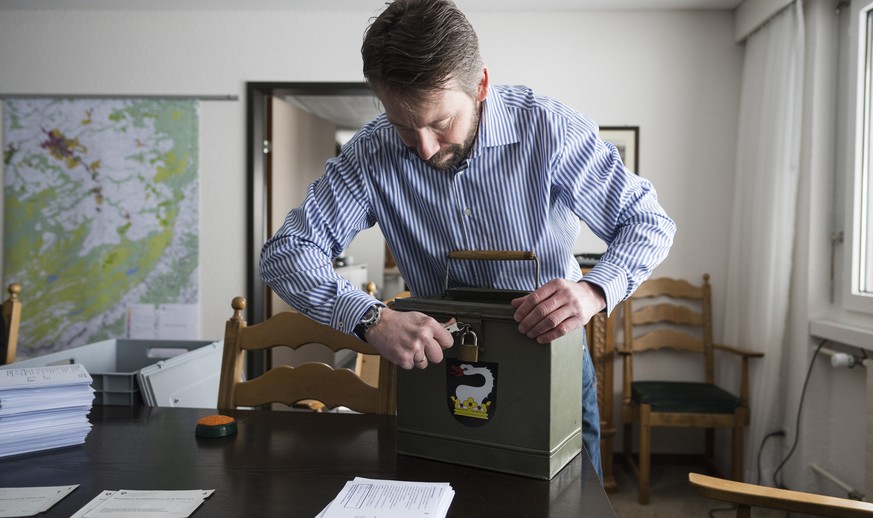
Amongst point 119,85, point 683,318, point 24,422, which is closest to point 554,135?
point 24,422

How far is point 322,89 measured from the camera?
368cm

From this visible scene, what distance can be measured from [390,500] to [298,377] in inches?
23.2

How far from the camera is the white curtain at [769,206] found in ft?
9.48

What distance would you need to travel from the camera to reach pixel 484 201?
4.16ft

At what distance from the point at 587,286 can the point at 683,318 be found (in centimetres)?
272

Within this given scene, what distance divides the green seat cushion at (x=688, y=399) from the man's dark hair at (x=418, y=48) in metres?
2.43

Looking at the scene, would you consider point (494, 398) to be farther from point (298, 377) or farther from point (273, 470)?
point (298, 377)

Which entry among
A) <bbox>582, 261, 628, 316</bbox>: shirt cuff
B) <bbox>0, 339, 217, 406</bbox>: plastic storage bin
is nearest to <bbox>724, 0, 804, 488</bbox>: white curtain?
<bbox>582, 261, 628, 316</bbox>: shirt cuff

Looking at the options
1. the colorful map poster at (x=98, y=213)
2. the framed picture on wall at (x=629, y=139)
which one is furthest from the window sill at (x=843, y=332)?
the colorful map poster at (x=98, y=213)

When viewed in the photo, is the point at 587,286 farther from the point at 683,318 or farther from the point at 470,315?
the point at 683,318

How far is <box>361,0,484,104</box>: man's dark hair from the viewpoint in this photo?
3.35 ft

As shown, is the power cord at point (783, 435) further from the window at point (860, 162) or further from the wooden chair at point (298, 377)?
the wooden chair at point (298, 377)

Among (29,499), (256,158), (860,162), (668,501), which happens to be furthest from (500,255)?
(256,158)

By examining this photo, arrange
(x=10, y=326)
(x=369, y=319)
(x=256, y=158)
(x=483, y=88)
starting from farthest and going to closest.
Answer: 1. (x=256, y=158)
2. (x=10, y=326)
3. (x=483, y=88)
4. (x=369, y=319)
